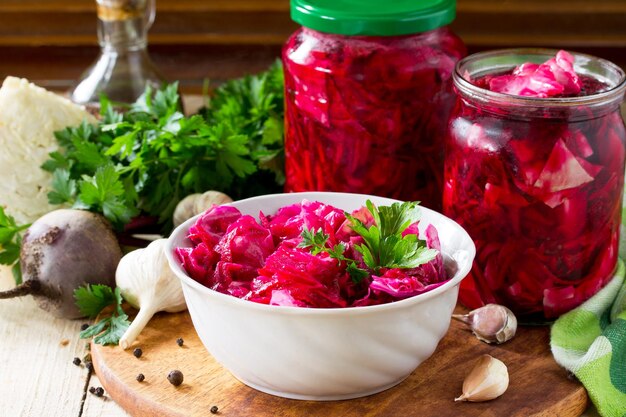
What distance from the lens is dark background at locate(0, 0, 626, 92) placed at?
2.82m

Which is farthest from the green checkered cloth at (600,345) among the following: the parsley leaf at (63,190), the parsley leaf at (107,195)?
the parsley leaf at (63,190)

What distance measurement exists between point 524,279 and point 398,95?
0.38 m

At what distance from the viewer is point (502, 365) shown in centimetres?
147

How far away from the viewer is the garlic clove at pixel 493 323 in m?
1.58

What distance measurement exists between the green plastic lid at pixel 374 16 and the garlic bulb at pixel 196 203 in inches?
14.0

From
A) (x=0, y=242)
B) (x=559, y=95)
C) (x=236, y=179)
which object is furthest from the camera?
(x=236, y=179)

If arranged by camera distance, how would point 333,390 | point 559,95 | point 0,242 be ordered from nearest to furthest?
point 333,390 < point 559,95 < point 0,242

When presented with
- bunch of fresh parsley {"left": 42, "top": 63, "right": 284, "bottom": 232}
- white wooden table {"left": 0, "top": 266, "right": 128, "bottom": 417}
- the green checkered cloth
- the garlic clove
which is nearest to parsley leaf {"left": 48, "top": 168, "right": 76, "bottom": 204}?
bunch of fresh parsley {"left": 42, "top": 63, "right": 284, "bottom": 232}

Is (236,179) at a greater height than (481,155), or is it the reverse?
(481,155)

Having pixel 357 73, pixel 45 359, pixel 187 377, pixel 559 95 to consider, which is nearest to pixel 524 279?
pixel 559 95

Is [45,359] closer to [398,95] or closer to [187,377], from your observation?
[187,377]

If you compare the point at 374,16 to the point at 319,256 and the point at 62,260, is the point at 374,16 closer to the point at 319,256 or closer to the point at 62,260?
the point at 319,256

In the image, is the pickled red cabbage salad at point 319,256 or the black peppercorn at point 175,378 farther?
the black peppercorn at point 175,378

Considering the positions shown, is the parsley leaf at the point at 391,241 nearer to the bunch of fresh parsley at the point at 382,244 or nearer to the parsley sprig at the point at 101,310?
the bunch of fresh parsley at the point at 382,244
